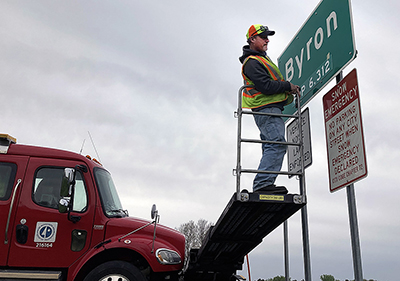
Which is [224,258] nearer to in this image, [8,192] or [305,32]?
[8,192]

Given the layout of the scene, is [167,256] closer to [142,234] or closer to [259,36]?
[142,234]

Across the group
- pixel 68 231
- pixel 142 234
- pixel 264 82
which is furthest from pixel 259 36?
pixel 68 231

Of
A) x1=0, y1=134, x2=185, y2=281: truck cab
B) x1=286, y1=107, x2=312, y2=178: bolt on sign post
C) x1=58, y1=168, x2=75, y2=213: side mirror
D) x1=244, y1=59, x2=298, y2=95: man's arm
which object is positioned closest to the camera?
x1=244, y1=59, x2=298, y2=95: man's arm

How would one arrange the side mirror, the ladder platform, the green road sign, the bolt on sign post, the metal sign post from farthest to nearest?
the bolt on sign post, the side mirror, the green road sign, the ladder platform, the metal sign post

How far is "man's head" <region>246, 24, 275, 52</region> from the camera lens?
591 centimetres

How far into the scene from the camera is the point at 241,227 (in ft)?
18.8

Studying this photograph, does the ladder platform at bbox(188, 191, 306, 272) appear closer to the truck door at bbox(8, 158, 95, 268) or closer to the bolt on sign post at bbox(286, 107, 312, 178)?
the bolt on sign post at bbox(286, 107, 312, 178)

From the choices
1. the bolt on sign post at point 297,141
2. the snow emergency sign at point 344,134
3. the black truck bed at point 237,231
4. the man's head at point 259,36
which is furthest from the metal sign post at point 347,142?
the man's head at point 259,36

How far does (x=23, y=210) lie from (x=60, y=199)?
0.58 meters

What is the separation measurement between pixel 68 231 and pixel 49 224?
32 cm

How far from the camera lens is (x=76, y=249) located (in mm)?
6102

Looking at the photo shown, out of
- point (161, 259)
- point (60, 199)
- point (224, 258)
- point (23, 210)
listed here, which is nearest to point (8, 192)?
point (23, 210)

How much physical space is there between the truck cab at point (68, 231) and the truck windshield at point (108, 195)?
26mm

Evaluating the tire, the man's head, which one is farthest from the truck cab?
the man's head
